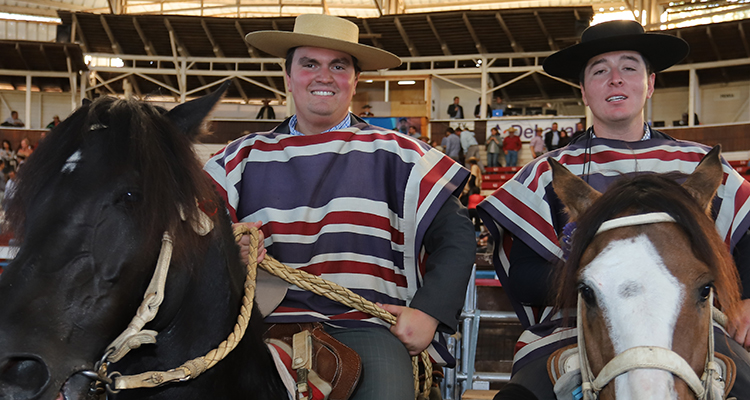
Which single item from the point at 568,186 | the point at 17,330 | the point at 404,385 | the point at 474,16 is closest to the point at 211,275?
the point at 17,330

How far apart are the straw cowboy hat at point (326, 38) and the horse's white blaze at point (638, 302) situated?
160 centimetres

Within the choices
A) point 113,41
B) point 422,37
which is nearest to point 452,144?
point 422,37

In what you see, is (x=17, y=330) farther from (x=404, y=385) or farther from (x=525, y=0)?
(x=525, y=0)

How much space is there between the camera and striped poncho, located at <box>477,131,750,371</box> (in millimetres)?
2766

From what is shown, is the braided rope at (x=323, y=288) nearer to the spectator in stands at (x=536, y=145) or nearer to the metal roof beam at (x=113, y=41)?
the spectator in stands at (x=536, y=145)

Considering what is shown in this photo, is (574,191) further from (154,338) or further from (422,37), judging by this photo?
(422,37)

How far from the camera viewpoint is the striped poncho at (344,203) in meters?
2.84

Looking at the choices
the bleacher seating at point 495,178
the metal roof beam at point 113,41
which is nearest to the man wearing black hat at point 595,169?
the bleacher seating at point 495,178

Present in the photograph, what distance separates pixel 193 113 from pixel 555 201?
1692mm

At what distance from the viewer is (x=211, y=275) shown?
6.52 ft

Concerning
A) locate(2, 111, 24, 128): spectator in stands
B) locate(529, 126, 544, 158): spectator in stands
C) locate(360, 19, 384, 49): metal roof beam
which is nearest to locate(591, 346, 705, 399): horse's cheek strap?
locate(529, 126, 544, 158): spectator in stands

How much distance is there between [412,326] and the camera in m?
2.65

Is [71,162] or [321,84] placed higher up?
[321,84]

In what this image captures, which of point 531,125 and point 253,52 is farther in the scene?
point 253,52
